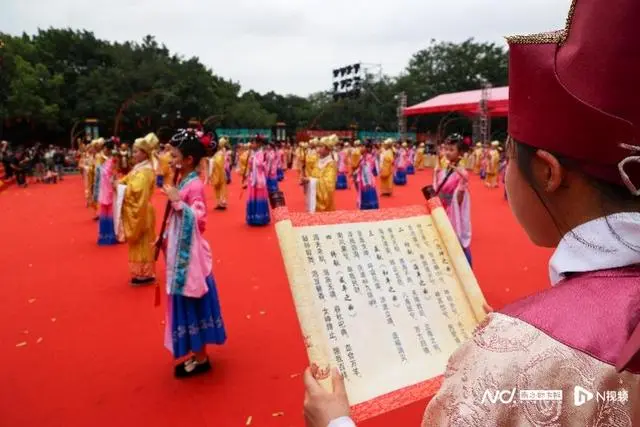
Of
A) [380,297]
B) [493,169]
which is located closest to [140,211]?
[380,297]

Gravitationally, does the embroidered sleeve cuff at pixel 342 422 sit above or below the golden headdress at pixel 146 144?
below

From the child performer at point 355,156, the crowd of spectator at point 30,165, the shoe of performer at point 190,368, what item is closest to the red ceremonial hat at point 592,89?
the shoe of performer at point 190,368

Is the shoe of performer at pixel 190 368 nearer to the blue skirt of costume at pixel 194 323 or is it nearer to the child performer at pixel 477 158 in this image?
the blue skirt of costume at pixel 194 323

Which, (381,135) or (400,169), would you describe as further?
(381,135)

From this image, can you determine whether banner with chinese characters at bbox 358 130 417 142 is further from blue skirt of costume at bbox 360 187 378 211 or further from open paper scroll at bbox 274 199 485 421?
open paper scroll at bbox 274 199 485 421

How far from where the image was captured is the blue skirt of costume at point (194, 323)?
3.15 meters

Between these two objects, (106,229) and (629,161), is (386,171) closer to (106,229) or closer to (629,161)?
(106,229)

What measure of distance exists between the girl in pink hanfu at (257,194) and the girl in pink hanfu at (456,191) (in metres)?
4.02

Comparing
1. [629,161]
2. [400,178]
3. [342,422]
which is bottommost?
[400,178]

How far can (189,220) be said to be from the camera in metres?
3.13

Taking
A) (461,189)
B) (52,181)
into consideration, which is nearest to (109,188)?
(461,189)

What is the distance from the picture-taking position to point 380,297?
1188 millimetres

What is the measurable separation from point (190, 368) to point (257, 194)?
18.2 ft

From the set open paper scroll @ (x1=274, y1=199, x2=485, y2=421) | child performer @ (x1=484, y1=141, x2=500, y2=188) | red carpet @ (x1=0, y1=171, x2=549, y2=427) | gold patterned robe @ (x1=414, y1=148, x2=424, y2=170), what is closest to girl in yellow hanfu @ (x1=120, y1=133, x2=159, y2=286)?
red carpet @ (x1=0, y1=171, x2=549, y2=427)
